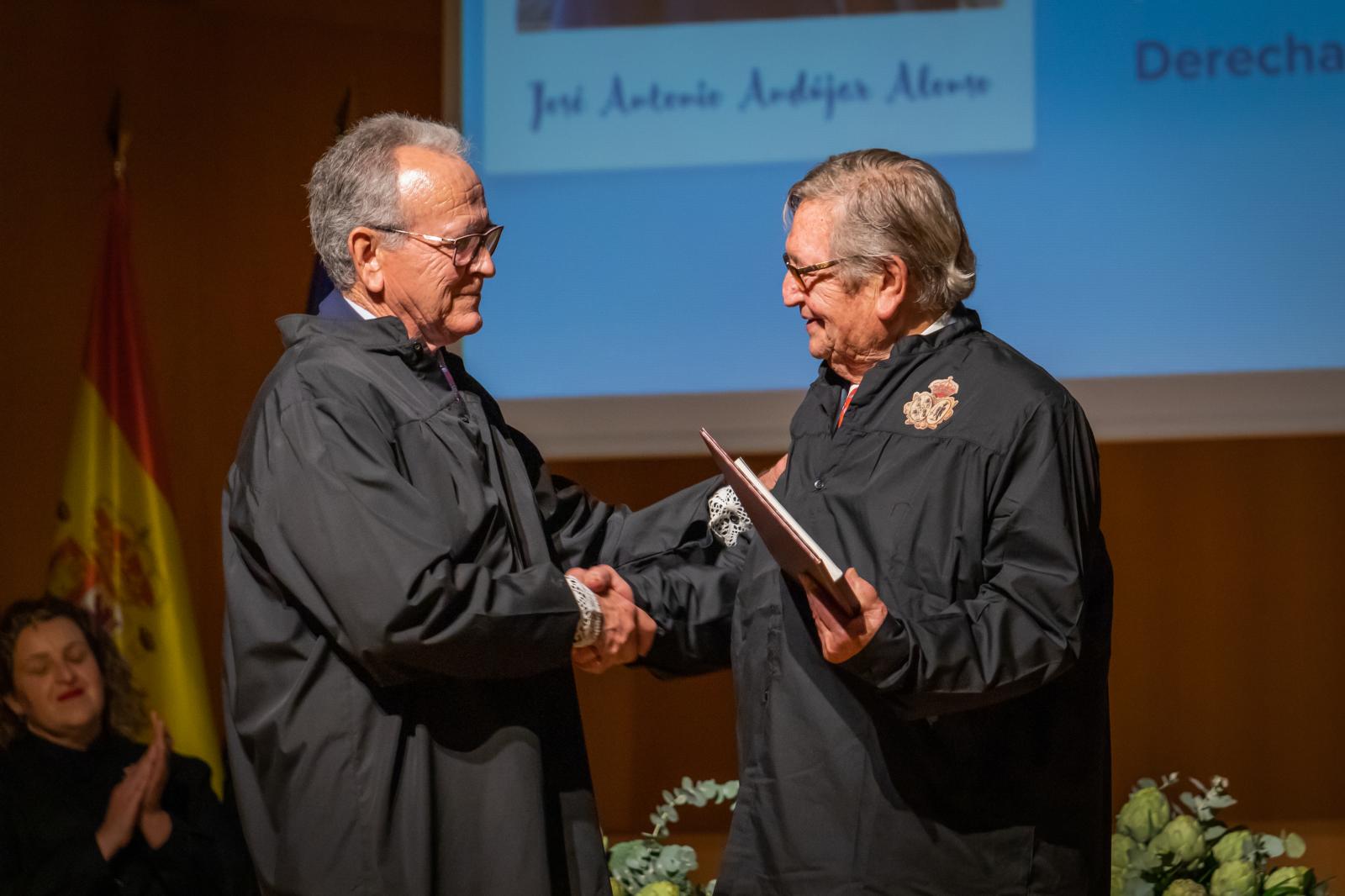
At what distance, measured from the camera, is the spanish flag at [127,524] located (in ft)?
13.3

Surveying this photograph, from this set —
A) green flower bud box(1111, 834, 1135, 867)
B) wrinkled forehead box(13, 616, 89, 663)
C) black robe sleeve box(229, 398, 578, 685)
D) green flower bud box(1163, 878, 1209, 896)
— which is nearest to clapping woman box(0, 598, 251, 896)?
wrinkled forehead box(13, 616, 89, 663)

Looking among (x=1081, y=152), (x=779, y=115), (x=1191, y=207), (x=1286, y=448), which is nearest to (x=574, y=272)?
(x=779, y=115)

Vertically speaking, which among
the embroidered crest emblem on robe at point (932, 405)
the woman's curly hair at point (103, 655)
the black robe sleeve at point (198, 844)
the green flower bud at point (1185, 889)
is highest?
the embroidered crest emblem on robe at point (932, 405)

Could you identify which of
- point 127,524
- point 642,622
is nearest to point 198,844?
point 127,524

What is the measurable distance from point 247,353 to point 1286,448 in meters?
2.98

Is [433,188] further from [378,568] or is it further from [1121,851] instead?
[1121,851]

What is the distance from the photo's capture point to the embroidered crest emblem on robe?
1.94m

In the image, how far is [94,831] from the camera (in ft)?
11.0

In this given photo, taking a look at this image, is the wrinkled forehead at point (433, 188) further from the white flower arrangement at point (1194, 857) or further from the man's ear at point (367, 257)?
the white flower arrangement at point (1194, 857)

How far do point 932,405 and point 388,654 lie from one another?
0.77 metres

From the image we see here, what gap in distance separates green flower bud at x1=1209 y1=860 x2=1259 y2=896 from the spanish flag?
2.67 meters

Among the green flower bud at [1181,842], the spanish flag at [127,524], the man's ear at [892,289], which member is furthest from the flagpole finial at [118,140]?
the green flower bud at [1181,842]

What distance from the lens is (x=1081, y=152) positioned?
3.43 metres

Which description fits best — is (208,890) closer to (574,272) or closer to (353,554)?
(574,272)
